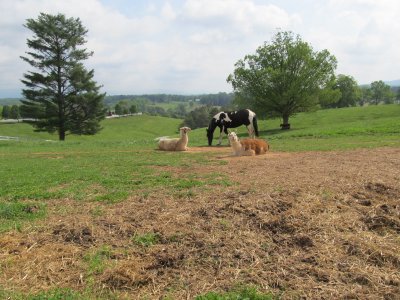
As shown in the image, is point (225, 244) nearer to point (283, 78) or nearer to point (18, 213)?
point (18, 213)

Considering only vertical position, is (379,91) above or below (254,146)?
above

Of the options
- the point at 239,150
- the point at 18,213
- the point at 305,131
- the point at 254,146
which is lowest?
the point at 18,213

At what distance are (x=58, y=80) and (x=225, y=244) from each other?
136 feet

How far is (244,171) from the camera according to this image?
1071 centimetres

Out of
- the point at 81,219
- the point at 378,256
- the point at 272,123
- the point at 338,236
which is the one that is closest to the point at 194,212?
the point at 81,219

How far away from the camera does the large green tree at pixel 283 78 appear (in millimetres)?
35562

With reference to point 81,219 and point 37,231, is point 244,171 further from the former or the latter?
point 37,231

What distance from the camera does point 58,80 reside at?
1654 inches

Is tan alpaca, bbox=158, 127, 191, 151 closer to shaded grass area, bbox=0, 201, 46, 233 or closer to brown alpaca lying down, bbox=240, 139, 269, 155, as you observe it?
brown alpaca lying down, bbox=240, 139, 269, 155

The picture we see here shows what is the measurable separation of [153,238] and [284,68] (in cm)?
3357

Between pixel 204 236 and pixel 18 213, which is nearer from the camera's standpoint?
pixel 204 236

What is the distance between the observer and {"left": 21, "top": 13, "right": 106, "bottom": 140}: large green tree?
1626 inches

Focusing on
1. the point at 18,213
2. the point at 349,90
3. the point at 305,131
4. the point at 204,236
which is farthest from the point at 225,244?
the point at 349,90

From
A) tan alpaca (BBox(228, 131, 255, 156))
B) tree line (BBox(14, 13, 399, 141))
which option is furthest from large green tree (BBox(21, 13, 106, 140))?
tan alpaca (BBox(228, 131, 255, 156))
